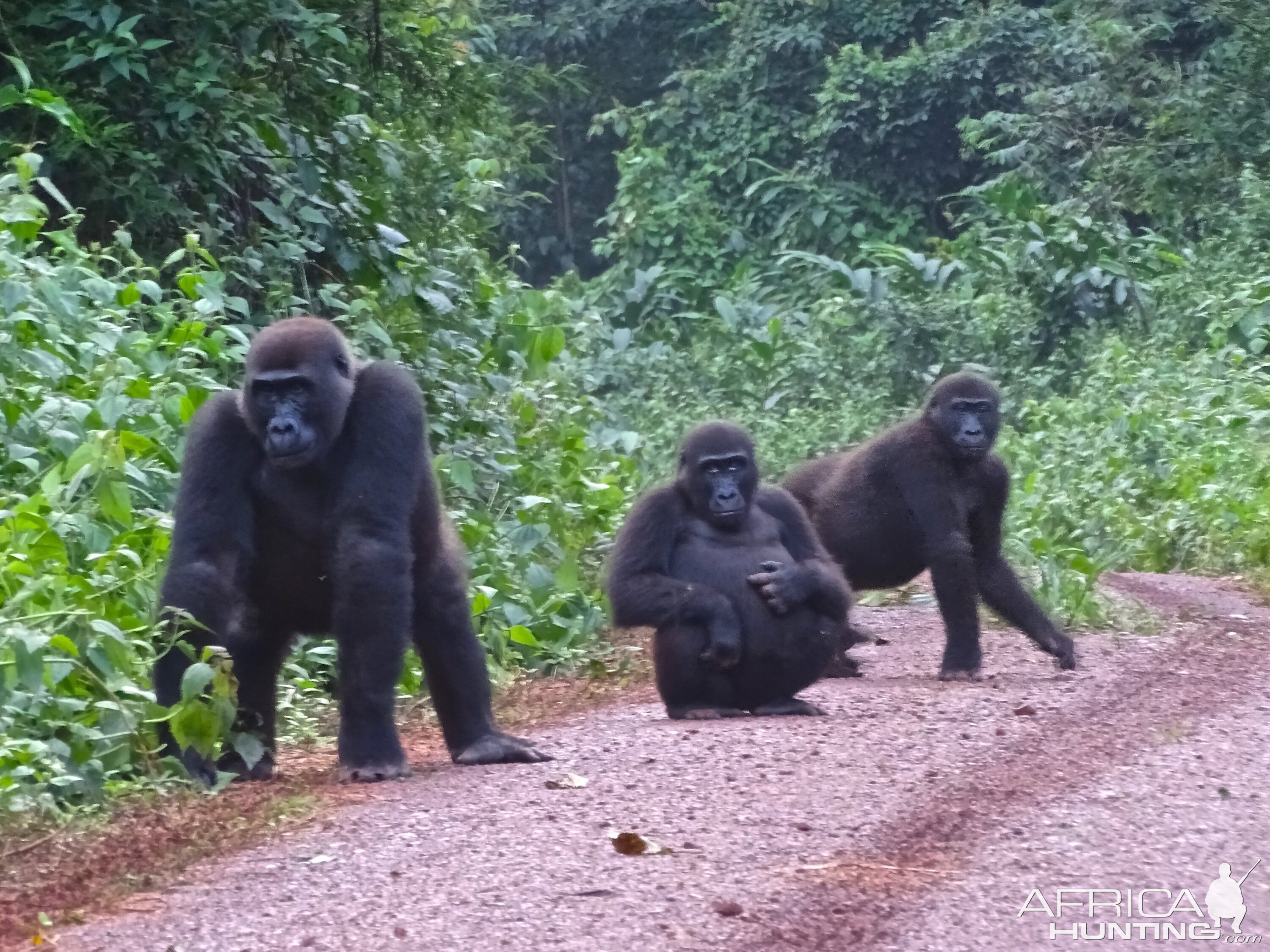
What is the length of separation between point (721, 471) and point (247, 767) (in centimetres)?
236

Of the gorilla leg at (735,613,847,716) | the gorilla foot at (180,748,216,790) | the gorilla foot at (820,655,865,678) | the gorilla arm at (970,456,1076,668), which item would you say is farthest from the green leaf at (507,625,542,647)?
the gorilla foot at (180,748,216,790)

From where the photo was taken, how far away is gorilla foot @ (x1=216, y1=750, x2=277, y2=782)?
5707 mm

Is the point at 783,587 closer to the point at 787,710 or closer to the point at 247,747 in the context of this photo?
the point at 787,710

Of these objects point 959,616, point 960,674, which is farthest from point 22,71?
point 960,674

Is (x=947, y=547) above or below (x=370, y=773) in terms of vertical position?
above

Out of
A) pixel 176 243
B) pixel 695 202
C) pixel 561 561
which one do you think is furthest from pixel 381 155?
pixel 695 202

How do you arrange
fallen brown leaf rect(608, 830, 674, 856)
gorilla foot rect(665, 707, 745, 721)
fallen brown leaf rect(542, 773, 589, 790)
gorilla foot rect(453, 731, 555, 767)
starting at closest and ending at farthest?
fallen brown leaf rect(608, 830, 674, 856) < fallen brown leaf rect(542, 773, 589, 790) < gorilla foot rect(453, 731, 555, 767) < gorilla foot rect(665, 707, 745, 721)

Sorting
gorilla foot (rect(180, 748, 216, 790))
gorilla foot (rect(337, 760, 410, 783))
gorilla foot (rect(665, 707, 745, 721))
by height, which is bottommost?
gorilla foot (rect(665, 707, 745, 721))

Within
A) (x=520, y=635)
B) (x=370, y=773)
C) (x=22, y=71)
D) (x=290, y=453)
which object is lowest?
(x=520, y=635)

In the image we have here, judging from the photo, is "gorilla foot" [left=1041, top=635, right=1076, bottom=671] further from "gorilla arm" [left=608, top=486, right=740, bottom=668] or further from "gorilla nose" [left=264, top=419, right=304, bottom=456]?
"gorilla nose" [left=264, top=419, right=304, bottom=456]

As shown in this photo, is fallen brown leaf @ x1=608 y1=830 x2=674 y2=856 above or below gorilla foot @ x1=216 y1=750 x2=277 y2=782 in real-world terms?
above

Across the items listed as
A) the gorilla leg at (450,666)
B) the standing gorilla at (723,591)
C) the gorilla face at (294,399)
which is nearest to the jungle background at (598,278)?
the gorilla face at (294,399)

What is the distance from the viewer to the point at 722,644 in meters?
6.92
